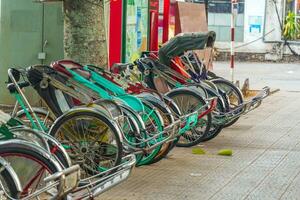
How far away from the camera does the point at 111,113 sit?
22.6ft

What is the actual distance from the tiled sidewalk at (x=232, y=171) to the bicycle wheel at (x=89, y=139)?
322mm

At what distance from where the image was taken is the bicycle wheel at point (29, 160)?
4.83m

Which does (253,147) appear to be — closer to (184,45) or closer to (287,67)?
(184,45)

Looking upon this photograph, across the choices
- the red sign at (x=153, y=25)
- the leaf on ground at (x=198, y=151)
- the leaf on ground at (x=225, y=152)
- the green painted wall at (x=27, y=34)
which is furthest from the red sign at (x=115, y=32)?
the leaf on ground at (x=225, y=152)

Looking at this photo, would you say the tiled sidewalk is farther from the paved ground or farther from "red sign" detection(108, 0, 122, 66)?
"red sign" detection(108, 0, 122, 66)

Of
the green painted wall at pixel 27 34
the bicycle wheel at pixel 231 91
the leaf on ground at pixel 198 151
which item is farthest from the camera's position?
the green painted wall at pixel 27 34

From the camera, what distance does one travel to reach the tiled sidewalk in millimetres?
6785

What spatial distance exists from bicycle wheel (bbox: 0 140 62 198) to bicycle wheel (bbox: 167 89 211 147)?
4148 mm

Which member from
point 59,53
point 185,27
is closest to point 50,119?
point 59,53

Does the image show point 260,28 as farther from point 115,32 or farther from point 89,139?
point 89,139

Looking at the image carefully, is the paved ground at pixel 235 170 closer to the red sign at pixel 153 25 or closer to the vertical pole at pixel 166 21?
the red sign at pixel 153 25

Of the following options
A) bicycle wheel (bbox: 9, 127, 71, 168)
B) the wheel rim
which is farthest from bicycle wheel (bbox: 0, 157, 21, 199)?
the wheel rim

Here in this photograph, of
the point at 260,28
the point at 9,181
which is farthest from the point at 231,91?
the point at 260,28

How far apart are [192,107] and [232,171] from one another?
145cm
